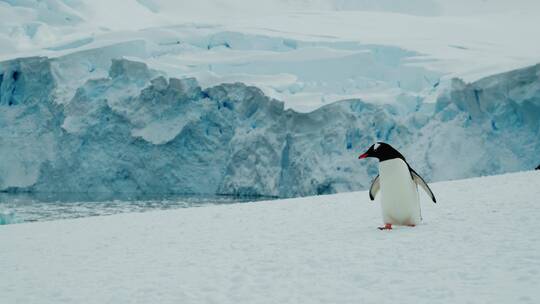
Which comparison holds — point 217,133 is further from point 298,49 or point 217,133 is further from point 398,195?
point 398,195

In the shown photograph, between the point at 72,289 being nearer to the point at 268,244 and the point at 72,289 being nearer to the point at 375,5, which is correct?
Result: the point at 268,244

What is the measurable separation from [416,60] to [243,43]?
1068 centimetres

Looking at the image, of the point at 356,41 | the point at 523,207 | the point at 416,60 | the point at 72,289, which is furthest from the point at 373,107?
the point at 72,289

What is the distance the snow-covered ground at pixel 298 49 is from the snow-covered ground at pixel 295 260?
66.8ft

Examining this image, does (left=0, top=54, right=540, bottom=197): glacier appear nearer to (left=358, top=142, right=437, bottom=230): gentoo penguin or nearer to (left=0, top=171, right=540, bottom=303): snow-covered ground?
(left=0, top=171, right=540, bottom=303): snow-covered ground

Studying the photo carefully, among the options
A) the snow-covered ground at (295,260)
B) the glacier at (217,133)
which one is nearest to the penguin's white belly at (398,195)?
the snow-covered ground at (295,260)

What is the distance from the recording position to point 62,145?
30031mm

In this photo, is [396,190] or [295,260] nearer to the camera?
[295,260]

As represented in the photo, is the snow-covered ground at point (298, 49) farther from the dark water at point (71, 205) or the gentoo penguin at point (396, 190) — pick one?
the gentoo penguin at point (396, 190)

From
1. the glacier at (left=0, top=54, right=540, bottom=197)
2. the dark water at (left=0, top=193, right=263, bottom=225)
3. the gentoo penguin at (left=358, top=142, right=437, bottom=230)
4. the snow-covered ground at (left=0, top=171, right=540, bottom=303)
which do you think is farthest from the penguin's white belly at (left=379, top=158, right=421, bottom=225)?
the glacier at (left=0, top=54, right=540, bottom=197)

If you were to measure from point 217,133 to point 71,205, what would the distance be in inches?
330

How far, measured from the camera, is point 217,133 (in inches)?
1156

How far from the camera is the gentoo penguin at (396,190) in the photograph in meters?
5.52

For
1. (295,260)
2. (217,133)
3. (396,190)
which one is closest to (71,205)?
(217,133)
